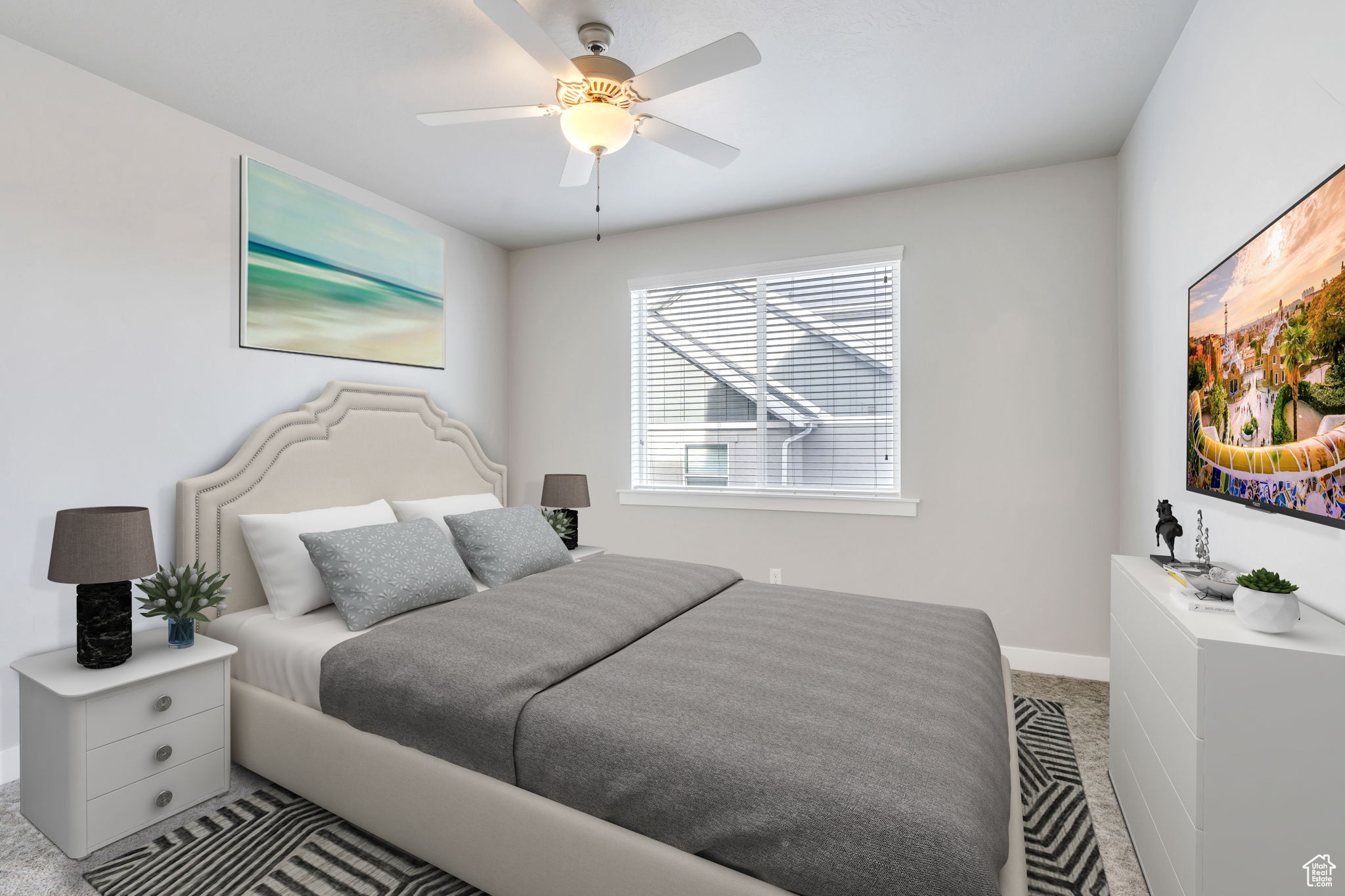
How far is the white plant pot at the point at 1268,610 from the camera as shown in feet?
4.09

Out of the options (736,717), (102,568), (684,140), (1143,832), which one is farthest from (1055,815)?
(102,568)

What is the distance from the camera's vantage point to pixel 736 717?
1.43 m

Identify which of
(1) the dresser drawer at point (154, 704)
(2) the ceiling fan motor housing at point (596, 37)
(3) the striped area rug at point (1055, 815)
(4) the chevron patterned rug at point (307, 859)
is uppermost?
(2) the ceiling fan motor housing at point (596, 37)

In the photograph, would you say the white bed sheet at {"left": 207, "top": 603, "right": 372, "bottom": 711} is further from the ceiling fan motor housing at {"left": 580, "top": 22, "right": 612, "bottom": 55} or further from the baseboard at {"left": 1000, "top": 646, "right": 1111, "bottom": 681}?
the baseboard at {"left": 1000, "top": 646, "right": 1111, "bottom": 681}

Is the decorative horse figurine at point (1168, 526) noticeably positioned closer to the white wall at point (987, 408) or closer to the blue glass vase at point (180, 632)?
the white wall at point (987, 408)

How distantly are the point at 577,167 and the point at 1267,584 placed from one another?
2.35 m

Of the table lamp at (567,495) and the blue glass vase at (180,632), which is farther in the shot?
the table lamp at (567,495)

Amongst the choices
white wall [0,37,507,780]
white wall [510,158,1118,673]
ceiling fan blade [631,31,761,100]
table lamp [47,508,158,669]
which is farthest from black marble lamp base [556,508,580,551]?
ceiling fan blade [631,31,761,100]

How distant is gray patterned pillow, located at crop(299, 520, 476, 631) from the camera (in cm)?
228

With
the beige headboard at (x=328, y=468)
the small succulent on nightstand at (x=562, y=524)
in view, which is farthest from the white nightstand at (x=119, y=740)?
the small succulent on nightstand at (x=562, y=524)

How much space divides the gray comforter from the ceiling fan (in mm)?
1601

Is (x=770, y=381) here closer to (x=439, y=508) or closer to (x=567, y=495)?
(x=567, y=495)

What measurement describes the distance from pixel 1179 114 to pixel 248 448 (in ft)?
12.6

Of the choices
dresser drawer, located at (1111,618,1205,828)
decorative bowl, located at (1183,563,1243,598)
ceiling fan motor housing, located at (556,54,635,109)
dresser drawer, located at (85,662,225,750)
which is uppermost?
ceiling fan motor housing, located at (556,54,635,109)
